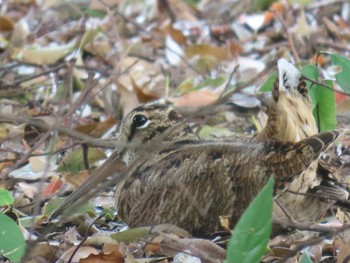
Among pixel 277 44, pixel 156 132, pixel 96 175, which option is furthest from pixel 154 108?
pixel 277 44

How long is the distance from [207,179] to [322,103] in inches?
29.8

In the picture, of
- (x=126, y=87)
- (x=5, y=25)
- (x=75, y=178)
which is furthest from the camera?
(x=5, y=25)

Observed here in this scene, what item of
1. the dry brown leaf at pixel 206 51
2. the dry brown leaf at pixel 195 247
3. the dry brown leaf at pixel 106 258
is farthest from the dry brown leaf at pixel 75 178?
the dry brown leaf at pixel 206 51

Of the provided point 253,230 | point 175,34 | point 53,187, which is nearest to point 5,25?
point 175,34

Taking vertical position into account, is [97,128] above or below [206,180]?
below

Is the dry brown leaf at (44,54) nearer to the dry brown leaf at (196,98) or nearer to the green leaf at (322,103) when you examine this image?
the dry brown leaf at (196,98)

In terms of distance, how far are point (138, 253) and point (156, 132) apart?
0.56 metres

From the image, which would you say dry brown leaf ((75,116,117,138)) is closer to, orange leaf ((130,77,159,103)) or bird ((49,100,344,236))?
orange leaf ((130,77,159,103))

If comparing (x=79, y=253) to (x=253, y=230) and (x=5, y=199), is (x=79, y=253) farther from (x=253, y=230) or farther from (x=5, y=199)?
(x=253, y=230)

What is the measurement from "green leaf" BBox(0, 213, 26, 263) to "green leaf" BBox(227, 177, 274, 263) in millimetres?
808

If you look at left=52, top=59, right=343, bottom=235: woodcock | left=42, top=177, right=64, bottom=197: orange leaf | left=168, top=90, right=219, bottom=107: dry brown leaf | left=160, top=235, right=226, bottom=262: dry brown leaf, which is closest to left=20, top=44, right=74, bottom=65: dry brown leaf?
left=168, top=90, right=219, bottom=107: dry brown leaf

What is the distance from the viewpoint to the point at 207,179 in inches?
140

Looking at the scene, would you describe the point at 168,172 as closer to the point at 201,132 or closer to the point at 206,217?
the point at 206,217

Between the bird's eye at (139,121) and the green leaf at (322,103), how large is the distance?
671 millimetres
